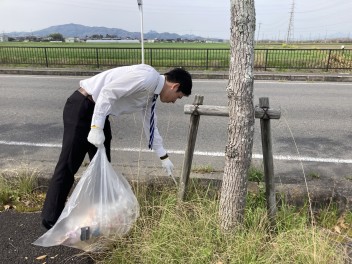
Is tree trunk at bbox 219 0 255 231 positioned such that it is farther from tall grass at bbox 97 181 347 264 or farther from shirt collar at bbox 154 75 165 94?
shirt collar at bbox 154 75 165 94

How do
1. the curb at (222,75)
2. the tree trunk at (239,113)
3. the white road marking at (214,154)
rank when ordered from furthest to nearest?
1. the curb at (222,75)
2. the white road marking at (214,154)
3. the tree trunk at (239,113)

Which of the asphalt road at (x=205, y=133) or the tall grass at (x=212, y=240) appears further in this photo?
the asphalt road at (x=205, y=133)

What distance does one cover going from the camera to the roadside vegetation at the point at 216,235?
2.13 m

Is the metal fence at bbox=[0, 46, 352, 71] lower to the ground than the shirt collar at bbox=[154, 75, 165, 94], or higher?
lower

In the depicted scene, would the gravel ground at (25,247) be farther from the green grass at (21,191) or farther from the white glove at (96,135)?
A: the white glove at (96,135)

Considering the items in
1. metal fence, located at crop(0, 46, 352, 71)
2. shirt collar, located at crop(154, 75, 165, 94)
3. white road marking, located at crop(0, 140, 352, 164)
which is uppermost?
shirt collar, located at crop(154, 75, 165, 94)

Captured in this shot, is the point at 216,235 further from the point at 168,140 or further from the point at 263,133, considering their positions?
the point at 168,140

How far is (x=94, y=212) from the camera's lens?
2352mm

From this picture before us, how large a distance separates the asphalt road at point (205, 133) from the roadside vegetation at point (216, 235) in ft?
2.71

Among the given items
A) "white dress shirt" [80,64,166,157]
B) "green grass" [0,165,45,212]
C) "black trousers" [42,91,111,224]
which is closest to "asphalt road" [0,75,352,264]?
"green grass" [0,165,45,212]

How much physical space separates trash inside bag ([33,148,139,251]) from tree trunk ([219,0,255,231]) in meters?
0.76

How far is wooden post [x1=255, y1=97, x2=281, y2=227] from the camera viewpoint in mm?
2377

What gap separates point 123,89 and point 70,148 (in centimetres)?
64

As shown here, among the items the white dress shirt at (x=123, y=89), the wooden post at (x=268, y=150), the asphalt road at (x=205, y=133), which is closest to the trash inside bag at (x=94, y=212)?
the white dress shirt at (x=123, y=89)
